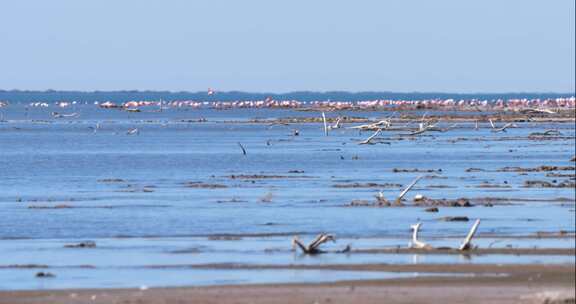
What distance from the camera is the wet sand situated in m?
16.2

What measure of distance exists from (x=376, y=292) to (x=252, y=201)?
15746 millimetres

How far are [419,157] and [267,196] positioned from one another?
19.6m

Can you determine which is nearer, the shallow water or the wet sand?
the wet sand

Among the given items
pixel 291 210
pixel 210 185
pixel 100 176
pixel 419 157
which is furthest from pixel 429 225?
pixel 419 157

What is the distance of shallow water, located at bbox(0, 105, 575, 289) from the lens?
21.9m

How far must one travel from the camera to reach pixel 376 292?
55.5 feet

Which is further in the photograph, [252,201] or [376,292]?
[252,201]

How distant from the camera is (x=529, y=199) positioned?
101 feet

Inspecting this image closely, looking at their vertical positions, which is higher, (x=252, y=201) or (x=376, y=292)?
(x=252, y=201)

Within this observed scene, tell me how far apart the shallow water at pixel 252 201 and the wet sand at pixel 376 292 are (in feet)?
2.89

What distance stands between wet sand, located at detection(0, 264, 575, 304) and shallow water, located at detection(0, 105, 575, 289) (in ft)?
2.89

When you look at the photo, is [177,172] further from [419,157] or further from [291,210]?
[291,210]

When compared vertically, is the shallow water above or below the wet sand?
above

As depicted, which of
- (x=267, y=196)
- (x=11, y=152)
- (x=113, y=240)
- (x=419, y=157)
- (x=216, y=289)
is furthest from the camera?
(x=11, y=152)
